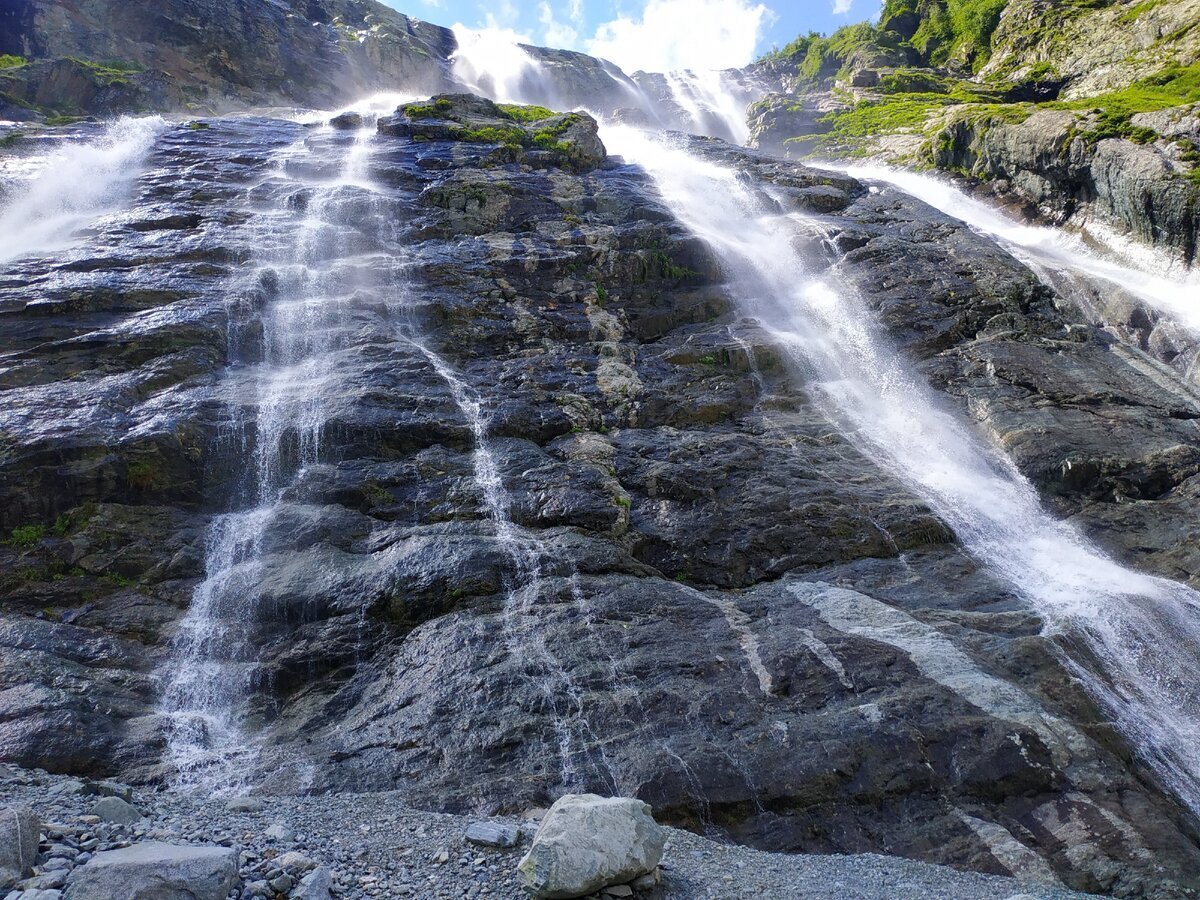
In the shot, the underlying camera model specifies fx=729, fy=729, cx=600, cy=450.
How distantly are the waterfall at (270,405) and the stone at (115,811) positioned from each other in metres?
1.68

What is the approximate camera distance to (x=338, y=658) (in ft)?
35.1

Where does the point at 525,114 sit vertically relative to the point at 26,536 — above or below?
above

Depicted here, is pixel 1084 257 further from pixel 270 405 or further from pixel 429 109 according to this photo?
pixel 429 109

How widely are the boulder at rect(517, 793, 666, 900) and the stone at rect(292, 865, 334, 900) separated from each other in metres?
1.61

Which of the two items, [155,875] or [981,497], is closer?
[155,875]

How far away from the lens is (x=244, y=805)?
26.1 ft

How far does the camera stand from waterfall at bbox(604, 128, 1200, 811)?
9891 millimetres

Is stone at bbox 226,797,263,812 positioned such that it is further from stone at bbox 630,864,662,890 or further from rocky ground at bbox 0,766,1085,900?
stone at bbox 630,864,662,890

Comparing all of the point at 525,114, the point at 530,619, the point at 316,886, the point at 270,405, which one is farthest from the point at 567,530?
the point at 525,114

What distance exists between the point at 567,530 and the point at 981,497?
809cm

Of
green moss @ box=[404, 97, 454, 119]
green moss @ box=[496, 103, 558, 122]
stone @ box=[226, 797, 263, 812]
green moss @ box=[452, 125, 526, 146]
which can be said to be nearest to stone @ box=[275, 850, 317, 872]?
stone @ box=[226, 797, 263, 812]

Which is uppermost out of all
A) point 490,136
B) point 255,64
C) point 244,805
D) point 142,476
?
point 255,64

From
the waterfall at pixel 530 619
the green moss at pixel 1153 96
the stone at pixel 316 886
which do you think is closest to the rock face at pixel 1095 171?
the green moss at pixel 1153 96

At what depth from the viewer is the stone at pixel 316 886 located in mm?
5871
